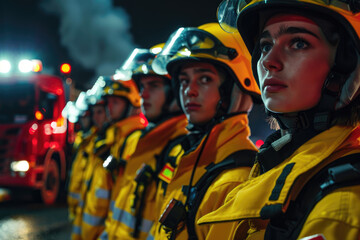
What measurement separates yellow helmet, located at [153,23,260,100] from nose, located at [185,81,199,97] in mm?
172

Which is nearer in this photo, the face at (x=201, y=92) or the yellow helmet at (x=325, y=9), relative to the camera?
the yellow helmet at (x=325, y=9)

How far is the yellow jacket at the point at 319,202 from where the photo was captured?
3.53 ft

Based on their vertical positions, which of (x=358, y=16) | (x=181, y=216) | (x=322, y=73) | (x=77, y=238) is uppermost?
(x=358, y=16)

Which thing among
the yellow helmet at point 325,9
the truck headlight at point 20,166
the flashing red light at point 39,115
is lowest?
the truck headlight at point 20,166

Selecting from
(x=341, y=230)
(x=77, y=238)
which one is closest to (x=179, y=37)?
(x=341, y=230)

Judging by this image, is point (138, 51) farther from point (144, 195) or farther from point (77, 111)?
point (77, 111)

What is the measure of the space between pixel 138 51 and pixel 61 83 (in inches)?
304

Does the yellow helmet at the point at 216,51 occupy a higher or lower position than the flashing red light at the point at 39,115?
higher

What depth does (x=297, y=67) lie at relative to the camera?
145 centimetres

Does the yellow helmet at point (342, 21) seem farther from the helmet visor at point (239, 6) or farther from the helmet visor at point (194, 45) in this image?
the helmet visor at point (194, 45)

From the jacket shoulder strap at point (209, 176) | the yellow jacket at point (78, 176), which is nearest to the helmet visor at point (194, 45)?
the jacket shoulder strap at point (209, 176)

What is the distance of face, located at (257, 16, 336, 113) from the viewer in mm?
1445

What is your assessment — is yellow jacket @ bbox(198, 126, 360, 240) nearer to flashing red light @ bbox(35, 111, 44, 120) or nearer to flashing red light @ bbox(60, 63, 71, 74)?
flashing red light @ bbox(35, 111, 44, 120)

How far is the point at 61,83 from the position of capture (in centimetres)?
1138
